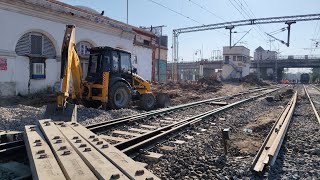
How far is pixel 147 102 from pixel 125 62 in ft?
7.46

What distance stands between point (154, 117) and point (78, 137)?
5403mm

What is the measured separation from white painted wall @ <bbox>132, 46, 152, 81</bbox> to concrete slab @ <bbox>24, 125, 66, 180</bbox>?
26999 mm

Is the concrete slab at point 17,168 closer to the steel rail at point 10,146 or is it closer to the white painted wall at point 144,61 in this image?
the steel rail at point 10,146

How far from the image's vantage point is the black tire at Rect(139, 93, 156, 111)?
48.7 ft

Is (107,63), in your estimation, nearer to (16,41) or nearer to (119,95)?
(119,95)

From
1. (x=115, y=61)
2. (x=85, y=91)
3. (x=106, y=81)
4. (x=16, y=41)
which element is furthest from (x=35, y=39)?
(x=106, y=81)

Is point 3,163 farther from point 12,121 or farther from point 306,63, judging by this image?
point 306,63

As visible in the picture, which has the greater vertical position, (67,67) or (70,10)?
(70,10)

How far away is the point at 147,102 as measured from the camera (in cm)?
1496

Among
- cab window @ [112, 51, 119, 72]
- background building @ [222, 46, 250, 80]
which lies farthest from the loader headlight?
background building @ [222, 46, 250, 80]

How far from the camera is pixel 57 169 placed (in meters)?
4.18

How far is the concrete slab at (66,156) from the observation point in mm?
4020

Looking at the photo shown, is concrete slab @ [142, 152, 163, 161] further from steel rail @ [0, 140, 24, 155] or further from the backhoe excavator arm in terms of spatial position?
the backhoe excavator arm

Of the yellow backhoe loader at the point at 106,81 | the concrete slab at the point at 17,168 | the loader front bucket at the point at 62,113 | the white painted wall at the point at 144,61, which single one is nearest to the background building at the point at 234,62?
the white painted wall at the point at 144,61
